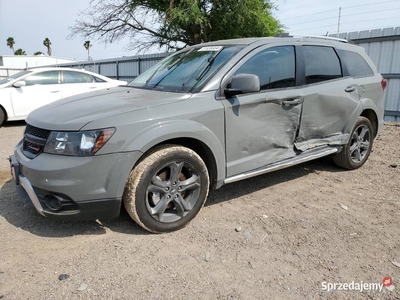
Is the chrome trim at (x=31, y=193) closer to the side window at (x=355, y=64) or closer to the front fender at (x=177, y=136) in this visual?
the front fender at (x=177, y=136)

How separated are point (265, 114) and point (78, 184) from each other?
203 cm

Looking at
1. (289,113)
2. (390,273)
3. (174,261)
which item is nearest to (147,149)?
(174,261)

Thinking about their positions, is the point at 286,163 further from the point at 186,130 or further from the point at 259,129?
the point at 186,130

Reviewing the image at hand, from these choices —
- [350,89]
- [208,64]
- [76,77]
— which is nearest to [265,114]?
[208,64]

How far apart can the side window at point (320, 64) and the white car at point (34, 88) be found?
266 inches

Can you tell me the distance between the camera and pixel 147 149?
2.77 meters

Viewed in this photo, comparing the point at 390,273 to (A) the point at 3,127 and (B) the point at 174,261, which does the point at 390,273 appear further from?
(A) the point at 3,127

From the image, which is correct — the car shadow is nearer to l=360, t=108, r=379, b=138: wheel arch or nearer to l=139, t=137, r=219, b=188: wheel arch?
l=139, t=137, r=219, b=188: wheel arch

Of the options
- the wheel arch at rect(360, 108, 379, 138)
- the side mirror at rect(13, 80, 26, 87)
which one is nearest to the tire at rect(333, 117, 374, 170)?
the wheel arch at rect(360, 108, 379, 138)

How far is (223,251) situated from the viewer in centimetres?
274

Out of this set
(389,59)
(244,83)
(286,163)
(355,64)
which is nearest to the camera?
(244,83)

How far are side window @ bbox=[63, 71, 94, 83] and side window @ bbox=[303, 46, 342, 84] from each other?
690cm

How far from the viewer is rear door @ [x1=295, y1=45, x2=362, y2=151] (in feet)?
13.0

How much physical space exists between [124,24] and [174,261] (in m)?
14.0
